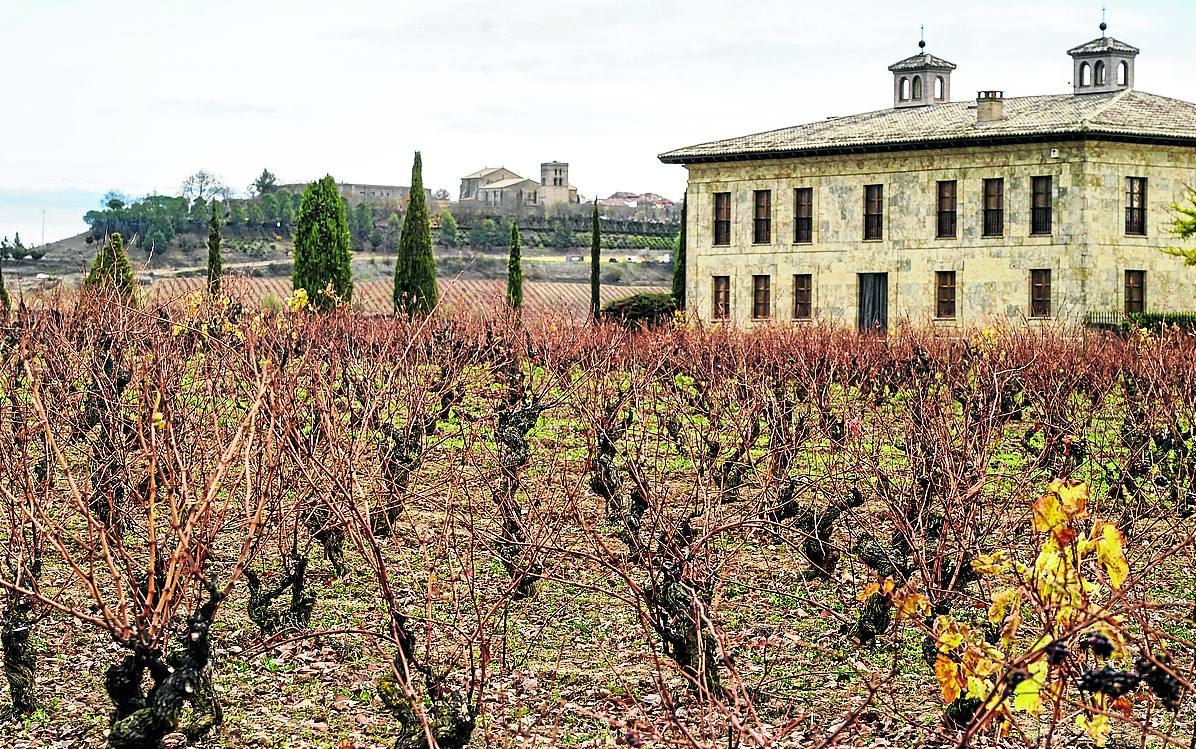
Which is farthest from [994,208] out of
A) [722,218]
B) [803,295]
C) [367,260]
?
[367,260]

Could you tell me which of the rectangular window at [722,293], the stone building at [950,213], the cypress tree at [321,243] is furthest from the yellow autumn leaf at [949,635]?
the cypress tree at [321,243]

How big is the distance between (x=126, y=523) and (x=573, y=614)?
3469 millimetres

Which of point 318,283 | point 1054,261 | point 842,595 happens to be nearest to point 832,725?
point 842,595

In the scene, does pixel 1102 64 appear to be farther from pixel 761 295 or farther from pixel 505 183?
pixel 505 183

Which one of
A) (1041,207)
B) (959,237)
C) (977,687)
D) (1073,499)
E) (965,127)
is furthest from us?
(965,127)

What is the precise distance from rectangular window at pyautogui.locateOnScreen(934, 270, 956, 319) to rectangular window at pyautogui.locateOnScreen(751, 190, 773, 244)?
15.5 ft

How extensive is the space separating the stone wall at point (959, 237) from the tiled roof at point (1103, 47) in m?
7.24

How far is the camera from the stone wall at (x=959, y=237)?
32.7 meters

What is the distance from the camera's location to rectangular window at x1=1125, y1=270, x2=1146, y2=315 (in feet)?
108

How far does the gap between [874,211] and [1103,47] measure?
9.53 meters

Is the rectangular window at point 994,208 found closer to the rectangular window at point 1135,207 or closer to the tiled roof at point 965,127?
the tiled roof at point 965,127

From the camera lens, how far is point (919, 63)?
140 feet

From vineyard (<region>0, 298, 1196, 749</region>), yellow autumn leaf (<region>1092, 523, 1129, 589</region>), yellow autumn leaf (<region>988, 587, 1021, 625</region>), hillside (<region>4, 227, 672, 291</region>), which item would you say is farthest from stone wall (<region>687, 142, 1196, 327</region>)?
yellow autumn leaf (<region>1092, 523, 1129, 589</region>)

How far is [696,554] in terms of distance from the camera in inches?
300
